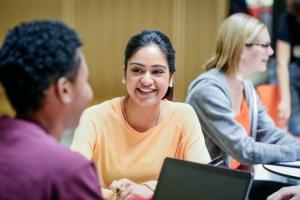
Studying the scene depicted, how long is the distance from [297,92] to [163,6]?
189cm

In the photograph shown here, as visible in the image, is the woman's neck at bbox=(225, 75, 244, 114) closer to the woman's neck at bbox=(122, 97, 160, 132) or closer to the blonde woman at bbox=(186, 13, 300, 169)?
the blonde woman at bbox=(186, 13, 300, 169)

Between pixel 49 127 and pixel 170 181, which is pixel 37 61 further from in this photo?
pixel 170 181

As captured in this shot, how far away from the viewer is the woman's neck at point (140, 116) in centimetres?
204

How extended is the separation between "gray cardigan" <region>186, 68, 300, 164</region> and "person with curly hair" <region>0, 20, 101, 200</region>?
1373mm

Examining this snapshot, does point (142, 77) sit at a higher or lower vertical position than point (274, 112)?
higher

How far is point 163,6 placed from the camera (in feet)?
18.0

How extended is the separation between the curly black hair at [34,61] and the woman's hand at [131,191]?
28.4 inches

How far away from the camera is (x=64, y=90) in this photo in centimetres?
111

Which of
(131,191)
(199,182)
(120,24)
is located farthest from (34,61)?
(120,24)

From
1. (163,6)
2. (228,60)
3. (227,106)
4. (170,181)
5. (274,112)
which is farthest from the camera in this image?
(163,6)

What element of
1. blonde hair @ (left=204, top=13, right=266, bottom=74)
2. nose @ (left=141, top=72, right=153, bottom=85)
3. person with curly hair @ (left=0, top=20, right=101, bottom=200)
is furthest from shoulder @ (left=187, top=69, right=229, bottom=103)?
person with curly hair @ (left=0, top=20, right=101, bottom=200)

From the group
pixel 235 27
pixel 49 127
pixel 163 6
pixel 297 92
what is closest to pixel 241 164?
pixel 235 27

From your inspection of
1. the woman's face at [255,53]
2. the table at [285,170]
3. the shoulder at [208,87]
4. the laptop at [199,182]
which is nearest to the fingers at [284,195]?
the table at [285,170]

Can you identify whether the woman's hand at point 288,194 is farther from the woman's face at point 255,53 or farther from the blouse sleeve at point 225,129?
the woman's face at point 255,53
